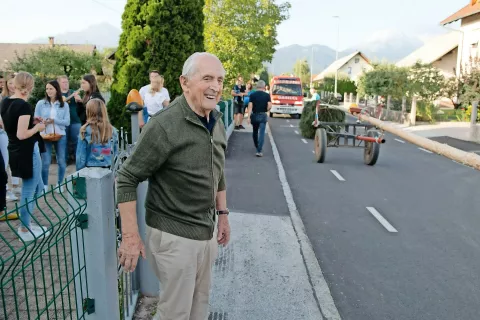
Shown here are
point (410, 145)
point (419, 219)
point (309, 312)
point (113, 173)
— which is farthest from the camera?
point (410, 145)

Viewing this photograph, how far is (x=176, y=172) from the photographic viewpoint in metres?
2.49

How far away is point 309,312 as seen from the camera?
3930 millimetres

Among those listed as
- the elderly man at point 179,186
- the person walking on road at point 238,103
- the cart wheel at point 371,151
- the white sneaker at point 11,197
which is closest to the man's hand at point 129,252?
the elderly man at point 179,186

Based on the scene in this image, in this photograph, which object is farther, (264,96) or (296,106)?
(296,106)

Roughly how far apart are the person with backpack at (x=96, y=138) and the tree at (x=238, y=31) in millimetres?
21413

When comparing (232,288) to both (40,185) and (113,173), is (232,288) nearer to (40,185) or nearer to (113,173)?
(113,173)

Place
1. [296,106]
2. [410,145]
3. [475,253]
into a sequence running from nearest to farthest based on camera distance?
[475,253]
[410,145]
[296,106]

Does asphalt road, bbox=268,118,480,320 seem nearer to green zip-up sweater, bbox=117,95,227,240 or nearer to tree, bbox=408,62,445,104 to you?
green zip-up sweater, bbox=117,95,227,240

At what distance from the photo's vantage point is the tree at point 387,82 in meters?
25.9

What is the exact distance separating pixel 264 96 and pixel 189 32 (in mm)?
2535

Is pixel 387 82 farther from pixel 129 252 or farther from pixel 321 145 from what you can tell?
pixel 129 252

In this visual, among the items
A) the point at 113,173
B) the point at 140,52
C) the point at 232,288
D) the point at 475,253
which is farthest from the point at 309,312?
the point at 140,52

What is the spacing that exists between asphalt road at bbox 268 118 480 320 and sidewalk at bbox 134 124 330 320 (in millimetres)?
282

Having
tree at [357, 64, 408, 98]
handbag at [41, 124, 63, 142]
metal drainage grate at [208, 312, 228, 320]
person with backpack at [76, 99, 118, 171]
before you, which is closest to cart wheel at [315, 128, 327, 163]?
handbag at [41, 124, 63, 142]
